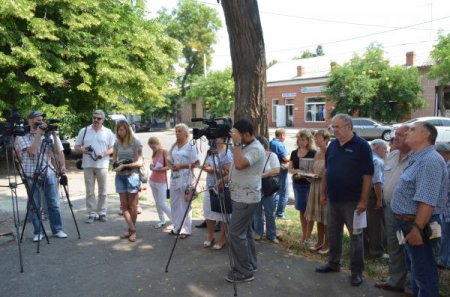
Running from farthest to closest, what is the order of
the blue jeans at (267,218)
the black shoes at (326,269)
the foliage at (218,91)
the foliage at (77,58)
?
the foliage at (218,91)
the foliage at (77,58)
the blue jeans at (267,218)
the black shoes at (326,269)

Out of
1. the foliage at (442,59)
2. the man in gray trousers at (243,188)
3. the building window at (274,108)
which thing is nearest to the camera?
the man in gray trousers at (243,188)

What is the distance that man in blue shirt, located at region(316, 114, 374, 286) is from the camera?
4.34 m

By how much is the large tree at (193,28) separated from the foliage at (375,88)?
23.2m

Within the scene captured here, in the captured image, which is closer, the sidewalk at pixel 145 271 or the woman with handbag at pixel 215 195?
the sidewalk at pixel 145 271

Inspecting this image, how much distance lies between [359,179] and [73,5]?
11.5 meters

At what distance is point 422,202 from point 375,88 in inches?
980

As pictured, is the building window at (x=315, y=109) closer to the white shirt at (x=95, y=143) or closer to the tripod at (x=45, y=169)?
the white shirt at (x=95, y=143)

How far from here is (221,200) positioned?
5000 millimetres

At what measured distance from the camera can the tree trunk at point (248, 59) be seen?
629 centimetres

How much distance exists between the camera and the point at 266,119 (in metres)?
6.59

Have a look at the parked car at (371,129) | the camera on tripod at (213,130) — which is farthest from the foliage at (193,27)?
the camera on tripod at (213,130)

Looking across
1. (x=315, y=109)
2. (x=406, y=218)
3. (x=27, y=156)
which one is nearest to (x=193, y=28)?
(x=315, y=109)

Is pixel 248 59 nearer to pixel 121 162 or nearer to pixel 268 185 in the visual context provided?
pixel 268 185

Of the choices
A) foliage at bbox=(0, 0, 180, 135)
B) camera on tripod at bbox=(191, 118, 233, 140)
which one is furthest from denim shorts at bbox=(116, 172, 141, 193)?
foliage at bbox=(0, 0, 180, 135)
